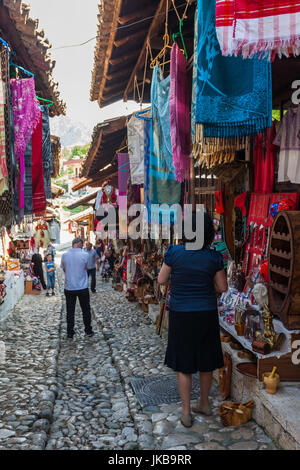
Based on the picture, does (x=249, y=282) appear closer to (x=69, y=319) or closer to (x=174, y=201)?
(x=174, y=201)

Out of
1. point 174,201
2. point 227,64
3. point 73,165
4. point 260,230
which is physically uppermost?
point 73,165

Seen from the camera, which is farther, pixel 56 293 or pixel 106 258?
pixel 106 258

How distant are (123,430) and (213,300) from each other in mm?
1549

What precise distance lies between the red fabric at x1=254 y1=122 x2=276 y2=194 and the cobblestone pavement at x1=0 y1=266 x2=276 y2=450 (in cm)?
254

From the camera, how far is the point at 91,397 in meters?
4.86

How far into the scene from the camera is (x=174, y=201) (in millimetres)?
6172

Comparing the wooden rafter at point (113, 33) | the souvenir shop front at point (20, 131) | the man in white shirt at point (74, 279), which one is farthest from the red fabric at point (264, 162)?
the man in white shirt at point (74, 279)

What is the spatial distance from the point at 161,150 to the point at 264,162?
1.45 meters

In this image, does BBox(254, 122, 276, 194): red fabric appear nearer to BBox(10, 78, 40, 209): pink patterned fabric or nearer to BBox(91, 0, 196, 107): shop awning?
BBox(91, 0, 196, 107): shop awning

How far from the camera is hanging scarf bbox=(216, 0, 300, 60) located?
2.50 m

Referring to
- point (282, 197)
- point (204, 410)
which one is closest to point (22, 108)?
point (282, 197)

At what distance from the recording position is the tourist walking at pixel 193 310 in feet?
11.8

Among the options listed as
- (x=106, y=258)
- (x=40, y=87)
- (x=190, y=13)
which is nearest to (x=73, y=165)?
(x=106, y=258)

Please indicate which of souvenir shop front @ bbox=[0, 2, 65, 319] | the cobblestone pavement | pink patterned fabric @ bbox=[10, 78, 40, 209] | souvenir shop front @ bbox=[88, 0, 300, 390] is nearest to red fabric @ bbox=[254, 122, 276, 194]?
souvenir shop front @ bbox=[88, 0, 300, 390]
